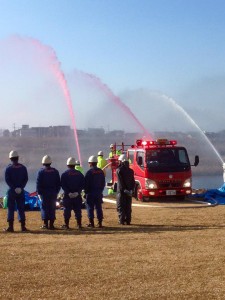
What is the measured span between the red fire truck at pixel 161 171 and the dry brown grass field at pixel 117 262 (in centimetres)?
476

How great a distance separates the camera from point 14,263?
8867 mm

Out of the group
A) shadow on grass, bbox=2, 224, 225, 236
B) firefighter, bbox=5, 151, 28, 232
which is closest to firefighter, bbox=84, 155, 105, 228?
shadow on grass, bbox=2, 224, 225, 236

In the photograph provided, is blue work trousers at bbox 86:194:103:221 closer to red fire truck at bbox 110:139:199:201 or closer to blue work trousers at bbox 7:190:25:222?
blue work trousers at bbox 7:190:25:222

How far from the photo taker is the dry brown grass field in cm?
711

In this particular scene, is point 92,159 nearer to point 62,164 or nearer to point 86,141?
point 62,164

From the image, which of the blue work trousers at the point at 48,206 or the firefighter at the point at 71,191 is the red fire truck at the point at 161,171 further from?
the blue work trousers at the point at 48,206

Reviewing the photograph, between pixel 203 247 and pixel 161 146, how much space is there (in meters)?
9.55

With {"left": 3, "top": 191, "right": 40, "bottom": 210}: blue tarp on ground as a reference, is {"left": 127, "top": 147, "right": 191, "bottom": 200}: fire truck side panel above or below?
above

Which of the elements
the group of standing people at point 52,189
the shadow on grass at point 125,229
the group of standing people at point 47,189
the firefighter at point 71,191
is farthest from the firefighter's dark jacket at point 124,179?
the firefighter at point 71,191

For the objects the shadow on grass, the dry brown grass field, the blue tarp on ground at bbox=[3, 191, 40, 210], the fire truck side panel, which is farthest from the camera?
the fire truck side panel

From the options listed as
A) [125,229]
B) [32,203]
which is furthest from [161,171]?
[125,229]

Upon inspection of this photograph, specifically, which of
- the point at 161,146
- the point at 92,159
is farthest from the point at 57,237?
the point at 161,146

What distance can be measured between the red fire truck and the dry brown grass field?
4764 mm

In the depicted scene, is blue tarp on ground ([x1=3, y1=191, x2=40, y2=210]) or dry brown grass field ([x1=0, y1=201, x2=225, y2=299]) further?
blue tarp on ground ([x1=3, y1=191, x2=40, y2=210])
